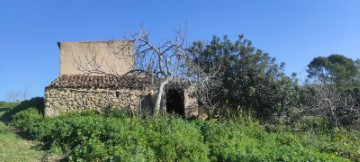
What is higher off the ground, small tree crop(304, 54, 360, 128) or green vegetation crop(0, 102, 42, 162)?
small tree crop(304, 54, 360, 128)

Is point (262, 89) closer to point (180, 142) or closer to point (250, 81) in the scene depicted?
point (250, 81)

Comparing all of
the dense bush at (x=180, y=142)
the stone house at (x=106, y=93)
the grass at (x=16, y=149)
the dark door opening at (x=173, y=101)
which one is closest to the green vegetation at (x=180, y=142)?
the dense bush at (x=180, y=142)

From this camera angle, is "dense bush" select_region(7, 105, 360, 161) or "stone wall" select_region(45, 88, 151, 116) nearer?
"dense bush" select_region(7, 105, 360, 161)

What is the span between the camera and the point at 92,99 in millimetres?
16688

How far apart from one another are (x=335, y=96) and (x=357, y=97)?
174 centimetres

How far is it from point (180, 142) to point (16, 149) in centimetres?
475

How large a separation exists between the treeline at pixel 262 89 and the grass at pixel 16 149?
801 centimetres

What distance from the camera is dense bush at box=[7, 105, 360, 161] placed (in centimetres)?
863

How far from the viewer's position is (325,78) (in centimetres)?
1767

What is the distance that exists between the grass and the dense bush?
1.29 ft

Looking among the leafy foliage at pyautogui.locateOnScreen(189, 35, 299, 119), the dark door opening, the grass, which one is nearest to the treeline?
the leafy foliage at pyautogui.locateOnScreen(189, 35, 299, 119)

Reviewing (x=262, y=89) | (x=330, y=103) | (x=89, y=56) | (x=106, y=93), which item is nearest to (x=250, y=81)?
(x=262, y=89)

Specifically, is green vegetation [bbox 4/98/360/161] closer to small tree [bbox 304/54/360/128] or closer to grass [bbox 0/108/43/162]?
grass [bbox 0/108/43/162]

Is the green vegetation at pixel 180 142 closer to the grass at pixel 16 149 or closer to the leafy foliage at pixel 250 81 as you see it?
the grass at pixel 16 149
